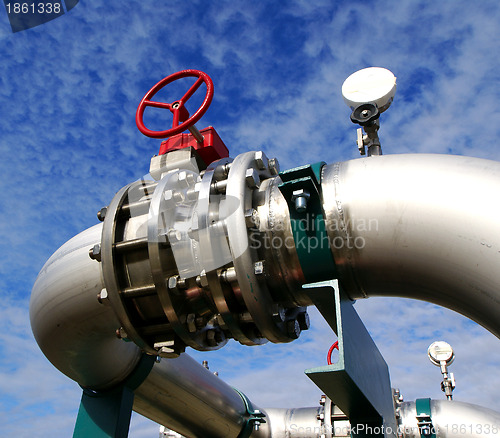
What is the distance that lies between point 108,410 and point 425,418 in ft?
9.93

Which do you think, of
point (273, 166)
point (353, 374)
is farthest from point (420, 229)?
point (273, 166)

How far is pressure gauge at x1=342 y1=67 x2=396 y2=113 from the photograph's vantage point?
233cm

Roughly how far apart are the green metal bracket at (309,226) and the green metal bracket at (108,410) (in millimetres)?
1644

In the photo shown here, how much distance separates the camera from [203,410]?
387 centimetres

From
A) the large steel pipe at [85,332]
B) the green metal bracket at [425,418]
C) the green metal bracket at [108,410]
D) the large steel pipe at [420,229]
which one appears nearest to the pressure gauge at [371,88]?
the large steel pipe at [420,229]

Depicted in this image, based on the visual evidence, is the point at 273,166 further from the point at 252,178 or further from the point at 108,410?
the point at 108,410

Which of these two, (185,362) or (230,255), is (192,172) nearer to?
(230,255)

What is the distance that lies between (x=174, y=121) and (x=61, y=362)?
160 cm

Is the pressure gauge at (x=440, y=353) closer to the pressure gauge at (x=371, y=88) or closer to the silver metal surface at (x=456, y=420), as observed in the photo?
the silver metal surface at (x=456, y=420)

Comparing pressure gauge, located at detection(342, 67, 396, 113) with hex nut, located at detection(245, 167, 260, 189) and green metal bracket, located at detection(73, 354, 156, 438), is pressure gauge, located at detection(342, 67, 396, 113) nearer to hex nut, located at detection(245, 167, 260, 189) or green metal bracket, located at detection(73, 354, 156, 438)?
hex nut, located at detection(245, 167, 260, 189)

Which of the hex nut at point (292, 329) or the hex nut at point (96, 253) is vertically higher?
the hex nut at point (96, 253)

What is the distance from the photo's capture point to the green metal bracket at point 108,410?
279 cm

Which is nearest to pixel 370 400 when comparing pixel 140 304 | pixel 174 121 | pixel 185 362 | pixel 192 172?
pixel 140 304

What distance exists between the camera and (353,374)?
171cm
